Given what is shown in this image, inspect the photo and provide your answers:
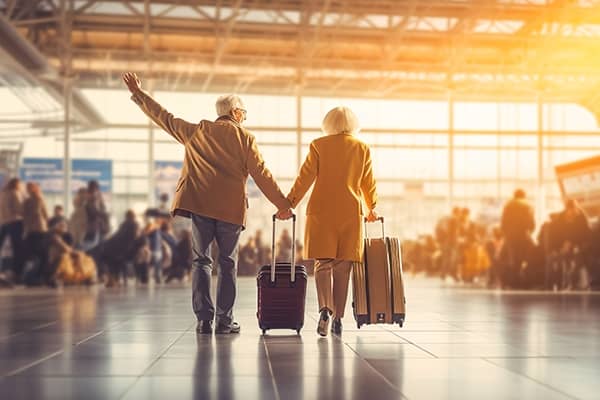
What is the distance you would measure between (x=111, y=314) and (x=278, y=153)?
12.1 meters

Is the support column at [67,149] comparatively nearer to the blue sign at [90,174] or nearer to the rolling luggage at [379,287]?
the blue sign at [90,174]

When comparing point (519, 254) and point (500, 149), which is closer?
point (519, 254)

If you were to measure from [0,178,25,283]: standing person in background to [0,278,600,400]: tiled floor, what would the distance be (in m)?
5.67

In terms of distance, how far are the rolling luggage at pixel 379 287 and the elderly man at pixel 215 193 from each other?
23.3 inches

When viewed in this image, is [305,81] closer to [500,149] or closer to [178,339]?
[500,149]

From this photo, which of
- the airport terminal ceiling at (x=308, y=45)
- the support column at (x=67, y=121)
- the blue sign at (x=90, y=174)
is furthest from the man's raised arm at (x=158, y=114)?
the blue sign at (x=90, y=174)

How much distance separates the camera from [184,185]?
5.32 metres

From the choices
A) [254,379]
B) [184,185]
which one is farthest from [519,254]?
[254,379]

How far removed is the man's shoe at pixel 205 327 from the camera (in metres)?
5.27

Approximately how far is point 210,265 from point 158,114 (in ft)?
3.19

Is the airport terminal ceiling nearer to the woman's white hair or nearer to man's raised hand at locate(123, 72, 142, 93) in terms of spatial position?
man's raised hand at locate(123, 72, 142, 93)

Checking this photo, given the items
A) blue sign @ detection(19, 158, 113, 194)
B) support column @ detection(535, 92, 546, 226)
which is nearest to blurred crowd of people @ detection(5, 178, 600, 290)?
blue sign @ detection(19, 158, 113, 194)

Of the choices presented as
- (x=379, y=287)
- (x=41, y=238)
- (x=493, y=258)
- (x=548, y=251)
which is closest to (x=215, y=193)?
(x=379, y=287)

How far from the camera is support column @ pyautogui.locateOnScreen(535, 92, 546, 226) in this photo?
19672 millimetres
